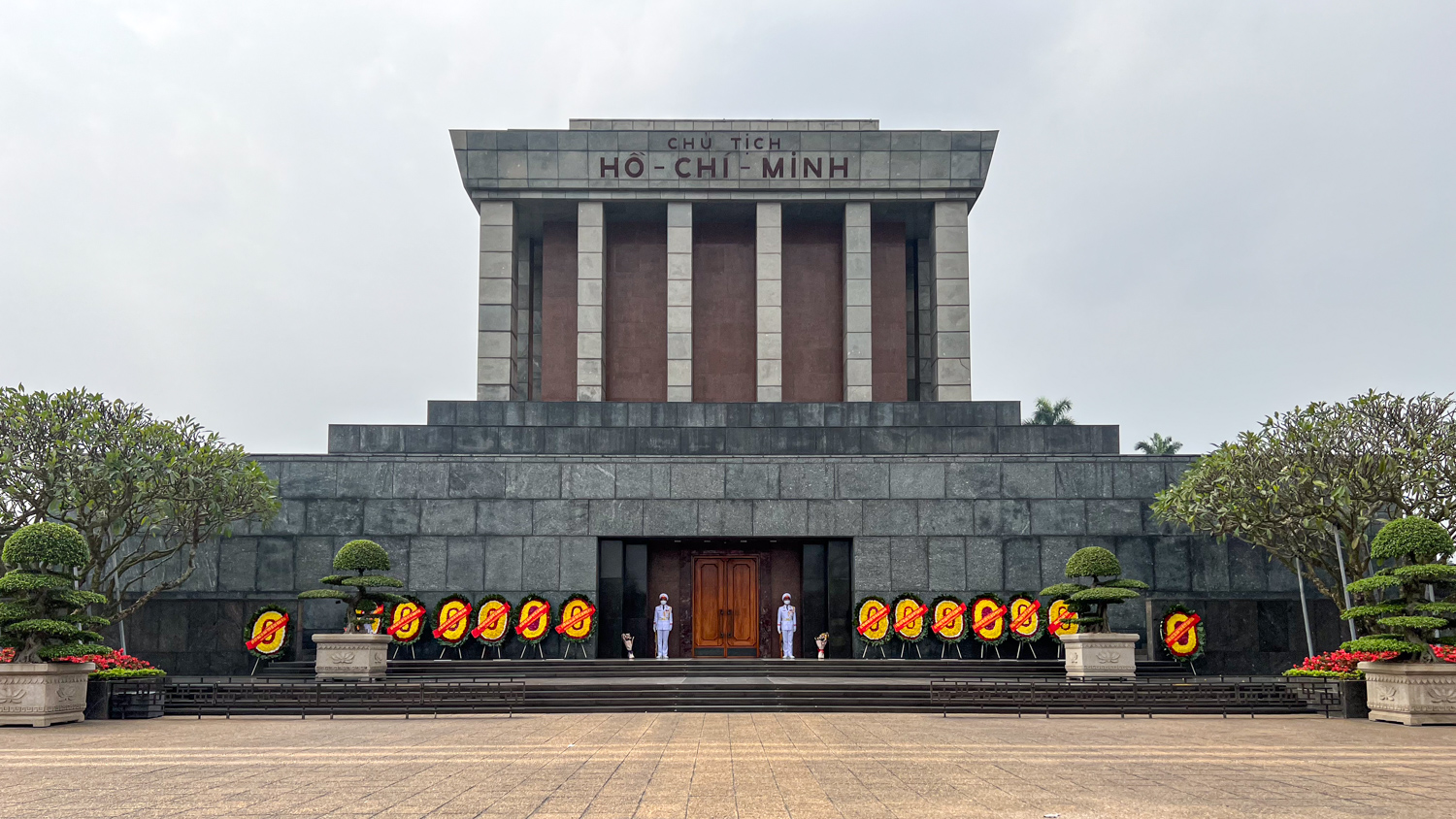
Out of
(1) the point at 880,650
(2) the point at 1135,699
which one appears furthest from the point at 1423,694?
(1) the point at 880,650

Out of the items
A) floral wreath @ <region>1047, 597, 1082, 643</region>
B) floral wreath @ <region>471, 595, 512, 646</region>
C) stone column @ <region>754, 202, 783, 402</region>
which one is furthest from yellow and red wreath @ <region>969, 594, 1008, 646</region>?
floral wreath @ <region>471, 595, 512, 646</region>

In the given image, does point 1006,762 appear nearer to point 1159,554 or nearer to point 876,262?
point 1159,554

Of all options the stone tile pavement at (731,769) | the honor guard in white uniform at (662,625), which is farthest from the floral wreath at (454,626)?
the stone tile pavement at (731,769)

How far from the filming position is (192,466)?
2594cm

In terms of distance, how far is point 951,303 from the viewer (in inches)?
1510

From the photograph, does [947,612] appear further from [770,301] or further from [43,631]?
[43,631]

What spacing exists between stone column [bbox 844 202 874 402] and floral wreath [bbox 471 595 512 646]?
1409cm

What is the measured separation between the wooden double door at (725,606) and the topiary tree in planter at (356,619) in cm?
819

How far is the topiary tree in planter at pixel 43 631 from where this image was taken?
62.2ft

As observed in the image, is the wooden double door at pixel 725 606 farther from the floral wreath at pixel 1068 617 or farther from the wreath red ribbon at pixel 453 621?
the floral wreath at pixel 1068 617

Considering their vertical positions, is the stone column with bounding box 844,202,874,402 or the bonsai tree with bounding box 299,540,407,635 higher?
the stone column with bounding box 844,202,874,402

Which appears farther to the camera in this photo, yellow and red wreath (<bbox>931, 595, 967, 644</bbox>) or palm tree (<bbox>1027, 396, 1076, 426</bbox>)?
palm tree (<bbox>1027, 396, 1076, 426</bbox>)

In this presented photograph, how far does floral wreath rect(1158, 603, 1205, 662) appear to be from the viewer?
2709 centimetres

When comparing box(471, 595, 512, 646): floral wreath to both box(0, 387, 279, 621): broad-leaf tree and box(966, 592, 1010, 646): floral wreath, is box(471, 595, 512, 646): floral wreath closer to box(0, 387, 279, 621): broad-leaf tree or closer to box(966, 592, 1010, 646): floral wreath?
box(0, 387, 279, 621): broad-leaf tree
